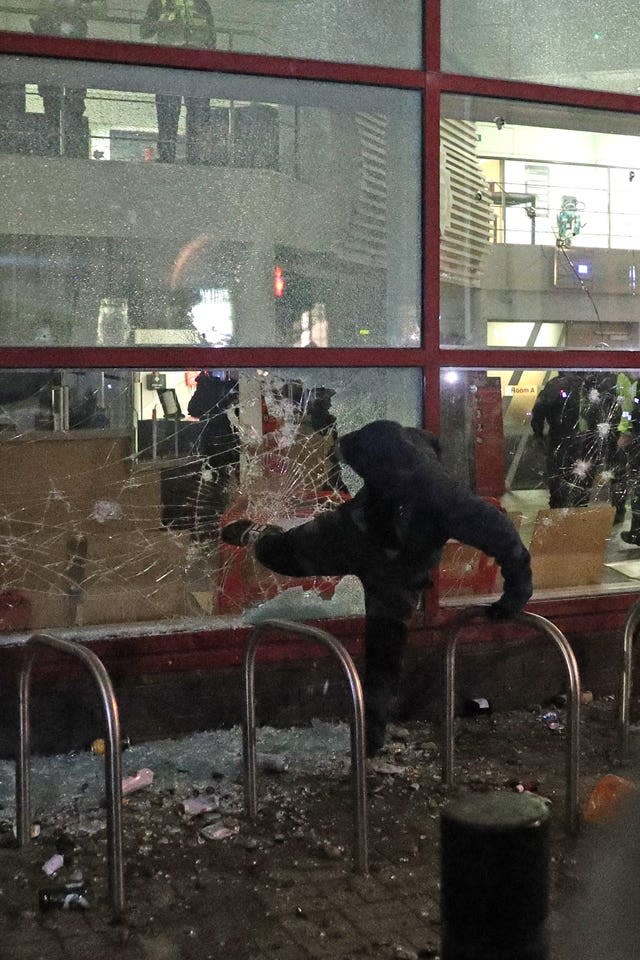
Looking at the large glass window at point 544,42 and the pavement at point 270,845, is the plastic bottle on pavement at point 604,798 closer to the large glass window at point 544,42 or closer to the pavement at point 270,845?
the pavement at point 270,845

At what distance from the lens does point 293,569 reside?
579 centimetres

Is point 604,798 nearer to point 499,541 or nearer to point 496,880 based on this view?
point 499,541

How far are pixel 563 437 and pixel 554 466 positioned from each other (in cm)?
18

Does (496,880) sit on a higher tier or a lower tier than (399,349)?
lower

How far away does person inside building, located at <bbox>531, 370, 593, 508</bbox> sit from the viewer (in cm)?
685

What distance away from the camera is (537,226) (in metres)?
6.83

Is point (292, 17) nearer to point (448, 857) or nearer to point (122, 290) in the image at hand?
point (122, 290)

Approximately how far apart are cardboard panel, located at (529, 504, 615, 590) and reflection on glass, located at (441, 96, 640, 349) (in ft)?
3.40

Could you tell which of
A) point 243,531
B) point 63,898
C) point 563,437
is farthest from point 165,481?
point 563,437

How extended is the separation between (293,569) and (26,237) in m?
2.16

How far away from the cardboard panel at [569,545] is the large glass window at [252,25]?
9.26ft

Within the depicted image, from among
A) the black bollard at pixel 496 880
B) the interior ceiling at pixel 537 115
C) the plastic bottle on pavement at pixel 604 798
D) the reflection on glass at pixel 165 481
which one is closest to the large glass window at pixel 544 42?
the interior ceiling at pixel 537 115

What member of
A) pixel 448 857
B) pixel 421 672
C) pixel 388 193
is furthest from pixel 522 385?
pixel 448 857

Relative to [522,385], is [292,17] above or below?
above
